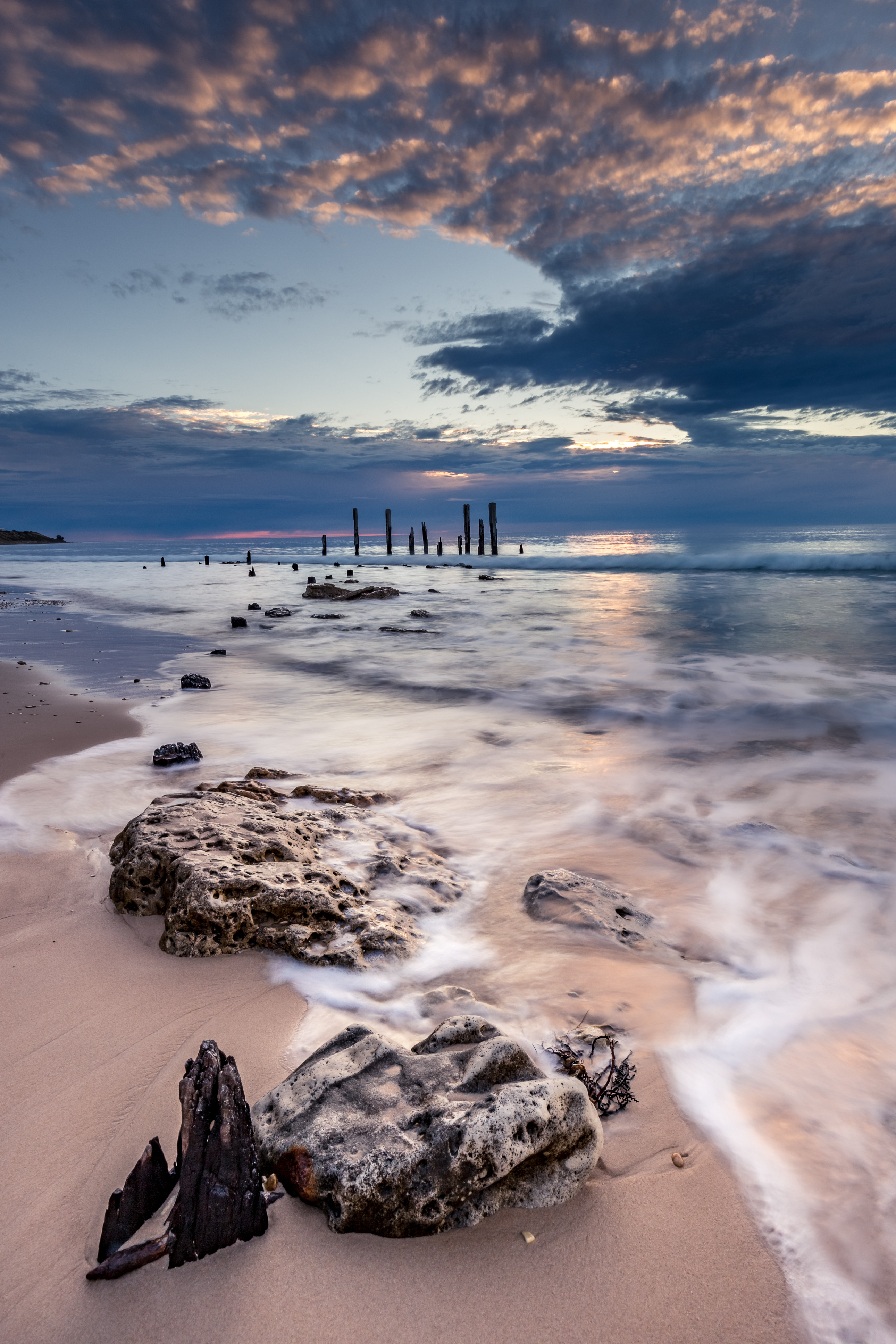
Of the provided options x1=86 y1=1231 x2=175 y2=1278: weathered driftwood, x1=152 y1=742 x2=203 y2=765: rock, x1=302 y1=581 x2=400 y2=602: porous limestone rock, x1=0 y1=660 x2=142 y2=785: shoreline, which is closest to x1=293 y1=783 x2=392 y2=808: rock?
x1=152 y1=742 x2=203 y2=765: rock

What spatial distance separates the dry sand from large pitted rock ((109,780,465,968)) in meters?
0.66

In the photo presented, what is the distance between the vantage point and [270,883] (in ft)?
11.1

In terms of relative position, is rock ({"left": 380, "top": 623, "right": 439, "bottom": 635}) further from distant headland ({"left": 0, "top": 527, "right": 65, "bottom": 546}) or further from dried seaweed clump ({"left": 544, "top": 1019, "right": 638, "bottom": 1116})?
distant headland ({"left": 0, "top": 527, "right": 65, "bottom": 546})

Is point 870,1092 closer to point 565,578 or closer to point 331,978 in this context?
point 331,978

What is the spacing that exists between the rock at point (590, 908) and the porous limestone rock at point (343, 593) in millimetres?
22647

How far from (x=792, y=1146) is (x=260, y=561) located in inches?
2703

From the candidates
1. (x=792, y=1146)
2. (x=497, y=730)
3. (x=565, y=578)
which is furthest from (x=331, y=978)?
(x=565, y=578)

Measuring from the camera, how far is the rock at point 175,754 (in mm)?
6078

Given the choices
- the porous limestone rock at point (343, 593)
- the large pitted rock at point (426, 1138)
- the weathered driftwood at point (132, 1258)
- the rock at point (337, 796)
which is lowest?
the rock at point (337, 796)

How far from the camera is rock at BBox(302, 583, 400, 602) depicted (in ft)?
85.9

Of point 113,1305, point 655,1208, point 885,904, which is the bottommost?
point 885,904

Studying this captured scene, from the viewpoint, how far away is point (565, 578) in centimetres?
3959

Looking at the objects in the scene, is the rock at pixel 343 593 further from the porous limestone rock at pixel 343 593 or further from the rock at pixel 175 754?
the rock at pixel 175 754

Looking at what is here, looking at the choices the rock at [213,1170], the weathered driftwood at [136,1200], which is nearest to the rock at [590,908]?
the rock at [213,1170]
